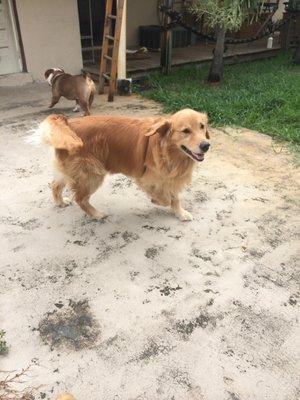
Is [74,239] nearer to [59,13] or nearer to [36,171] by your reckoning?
[36,171]

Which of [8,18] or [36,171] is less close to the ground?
[8,18]

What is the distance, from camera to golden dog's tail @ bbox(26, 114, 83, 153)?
2.73 meters

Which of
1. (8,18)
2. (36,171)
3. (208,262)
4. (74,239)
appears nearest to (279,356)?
(208,262)

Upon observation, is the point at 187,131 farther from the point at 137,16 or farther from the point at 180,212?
the point at 137,16

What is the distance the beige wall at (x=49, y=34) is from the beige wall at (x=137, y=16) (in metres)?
2.58

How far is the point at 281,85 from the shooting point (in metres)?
6.95

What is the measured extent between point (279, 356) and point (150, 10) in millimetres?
10022

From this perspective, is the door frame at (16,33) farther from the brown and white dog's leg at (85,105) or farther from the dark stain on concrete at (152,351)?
the dark stain on concrete at (152,351)

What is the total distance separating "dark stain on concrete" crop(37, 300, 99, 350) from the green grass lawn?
3706 mm

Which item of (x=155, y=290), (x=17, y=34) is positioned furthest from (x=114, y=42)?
(x=155, y=290)

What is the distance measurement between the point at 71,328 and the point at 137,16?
31.3ft

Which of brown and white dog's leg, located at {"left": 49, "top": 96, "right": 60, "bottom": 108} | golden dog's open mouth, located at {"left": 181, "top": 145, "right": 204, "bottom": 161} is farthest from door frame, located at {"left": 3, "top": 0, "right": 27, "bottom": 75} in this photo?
golden dog's open mouth, located at {"left": 181, "top": 145, "right": 204, "bottom": 161}

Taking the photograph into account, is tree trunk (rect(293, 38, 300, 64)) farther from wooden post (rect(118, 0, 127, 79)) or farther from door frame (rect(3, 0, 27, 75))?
door frame (rect(3, 0, 27, 75))

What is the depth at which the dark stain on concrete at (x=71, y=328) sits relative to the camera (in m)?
2.19
